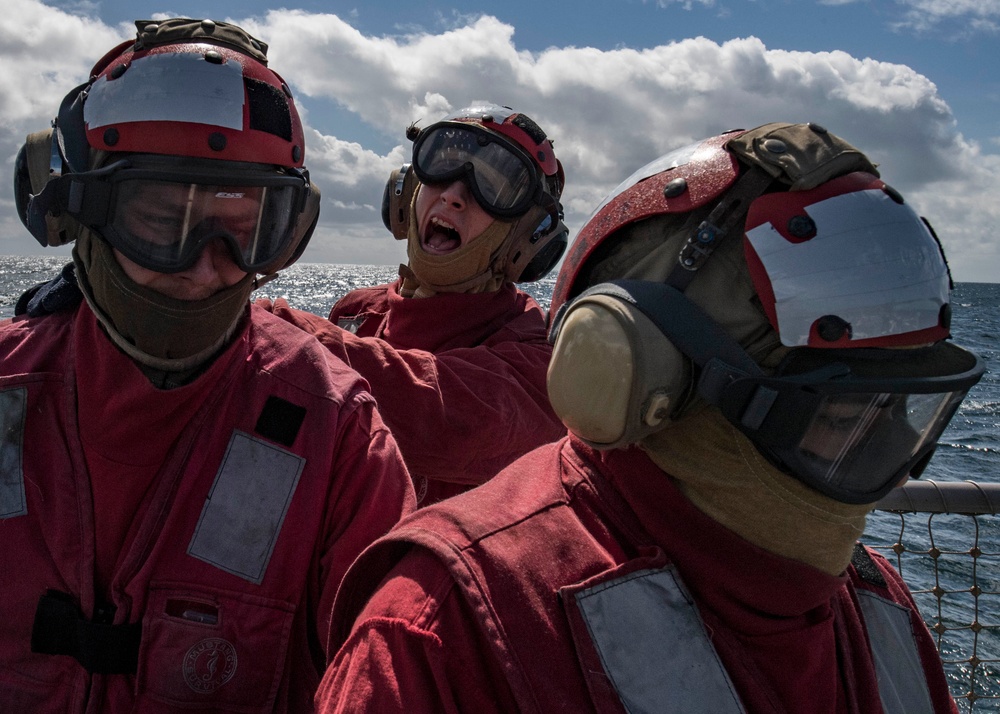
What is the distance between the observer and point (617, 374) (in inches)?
58.4

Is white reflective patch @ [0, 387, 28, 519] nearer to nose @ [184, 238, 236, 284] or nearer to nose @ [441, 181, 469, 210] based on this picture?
nose @ [184, 238, 236, 284]

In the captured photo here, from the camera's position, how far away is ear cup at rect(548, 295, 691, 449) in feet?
4.86

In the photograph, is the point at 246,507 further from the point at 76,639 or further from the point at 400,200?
the point at 400,200

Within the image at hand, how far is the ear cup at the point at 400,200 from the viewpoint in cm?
407

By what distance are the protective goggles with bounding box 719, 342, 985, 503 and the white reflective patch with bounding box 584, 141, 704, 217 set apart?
1.49 feet

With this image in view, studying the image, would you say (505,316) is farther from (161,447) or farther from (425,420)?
(161,447)

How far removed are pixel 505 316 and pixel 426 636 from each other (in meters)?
2.56

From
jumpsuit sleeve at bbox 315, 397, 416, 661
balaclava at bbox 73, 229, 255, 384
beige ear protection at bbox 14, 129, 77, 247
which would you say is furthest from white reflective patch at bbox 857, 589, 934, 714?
beige ear protection at bbox 14, 129, 77, 247

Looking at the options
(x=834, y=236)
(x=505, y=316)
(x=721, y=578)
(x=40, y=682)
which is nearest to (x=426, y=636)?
(x=721, y=578)

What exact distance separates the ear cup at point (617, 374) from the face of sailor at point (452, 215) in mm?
2233

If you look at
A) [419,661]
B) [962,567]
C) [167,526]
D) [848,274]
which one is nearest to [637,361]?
[848,274]

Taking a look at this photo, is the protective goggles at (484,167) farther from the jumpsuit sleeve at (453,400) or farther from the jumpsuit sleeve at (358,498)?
the jumpsuit sleeve at (358,498)

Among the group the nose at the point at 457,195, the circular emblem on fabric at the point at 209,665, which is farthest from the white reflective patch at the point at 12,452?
the nose at the point at 457,195

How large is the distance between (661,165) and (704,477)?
644mm
